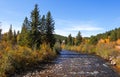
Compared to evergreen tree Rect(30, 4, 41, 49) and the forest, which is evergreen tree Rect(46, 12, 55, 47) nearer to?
the forest

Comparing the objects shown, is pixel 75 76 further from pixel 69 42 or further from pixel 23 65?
pixel 69 42

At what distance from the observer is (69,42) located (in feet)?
492

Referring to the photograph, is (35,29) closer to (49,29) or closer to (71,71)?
(49,29)

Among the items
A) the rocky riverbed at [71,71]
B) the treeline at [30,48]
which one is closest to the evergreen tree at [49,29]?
the treeline at [30,48]

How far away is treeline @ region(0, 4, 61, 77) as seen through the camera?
2856 centimetres

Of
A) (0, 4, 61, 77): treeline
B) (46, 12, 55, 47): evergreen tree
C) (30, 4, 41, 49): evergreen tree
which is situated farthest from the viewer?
(46, 12, 55, 47): evergreen tree

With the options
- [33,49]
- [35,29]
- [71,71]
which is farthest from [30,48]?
[71,71]

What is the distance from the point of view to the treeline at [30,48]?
93.7ft

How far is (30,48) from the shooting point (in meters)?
49.4

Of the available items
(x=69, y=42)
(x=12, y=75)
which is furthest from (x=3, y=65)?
(x=69, y=42)

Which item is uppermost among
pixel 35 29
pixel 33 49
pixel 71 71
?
pixel 35 29

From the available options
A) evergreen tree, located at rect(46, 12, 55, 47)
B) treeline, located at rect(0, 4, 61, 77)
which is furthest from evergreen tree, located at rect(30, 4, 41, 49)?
evergreen tree, located at rect(46, 12, 55, 47)

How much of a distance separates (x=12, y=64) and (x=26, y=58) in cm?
690

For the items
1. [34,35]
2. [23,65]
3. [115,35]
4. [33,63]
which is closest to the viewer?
[23,65]
